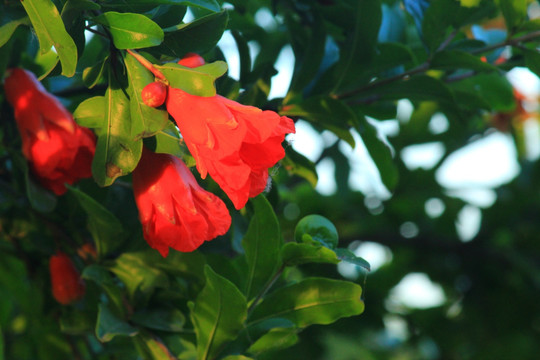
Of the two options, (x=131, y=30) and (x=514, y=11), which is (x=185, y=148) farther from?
(x=514, y=11)

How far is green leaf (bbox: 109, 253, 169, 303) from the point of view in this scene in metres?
0.77

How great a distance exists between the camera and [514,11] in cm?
85

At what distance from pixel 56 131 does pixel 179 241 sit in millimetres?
230

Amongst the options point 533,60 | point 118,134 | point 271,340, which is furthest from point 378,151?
point 118,134

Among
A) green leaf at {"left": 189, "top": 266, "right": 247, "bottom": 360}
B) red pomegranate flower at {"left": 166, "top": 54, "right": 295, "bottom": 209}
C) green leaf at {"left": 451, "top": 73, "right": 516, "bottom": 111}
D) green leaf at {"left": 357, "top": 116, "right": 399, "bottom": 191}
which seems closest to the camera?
red pomegranate flower at {"left": 166, "top": 54, "right": 295, "bottom": 209}

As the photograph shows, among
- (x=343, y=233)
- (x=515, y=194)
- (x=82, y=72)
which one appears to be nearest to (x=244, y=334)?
(x=82, y=72)

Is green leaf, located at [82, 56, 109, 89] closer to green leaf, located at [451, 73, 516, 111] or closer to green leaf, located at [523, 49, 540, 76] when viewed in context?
green leaf, located at [523, 49, 540, 76]

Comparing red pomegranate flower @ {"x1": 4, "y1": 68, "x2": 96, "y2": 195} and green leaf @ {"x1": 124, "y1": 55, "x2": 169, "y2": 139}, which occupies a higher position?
green leaf @ {"x1": 124, "y1": 55, "x2": 169, "y2": 139}

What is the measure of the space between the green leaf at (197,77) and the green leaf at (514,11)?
1.64ft

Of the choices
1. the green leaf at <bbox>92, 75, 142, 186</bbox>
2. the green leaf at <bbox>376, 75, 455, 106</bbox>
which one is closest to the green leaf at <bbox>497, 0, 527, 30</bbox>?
the green leaf at <bbox>376, 75, 455, 106</bbox>

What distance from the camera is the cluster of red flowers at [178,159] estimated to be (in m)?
0.54

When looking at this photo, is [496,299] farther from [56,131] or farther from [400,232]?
[56,131]

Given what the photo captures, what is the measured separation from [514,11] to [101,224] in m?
0.62

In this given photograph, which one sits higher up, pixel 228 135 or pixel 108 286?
pixel 228 135
